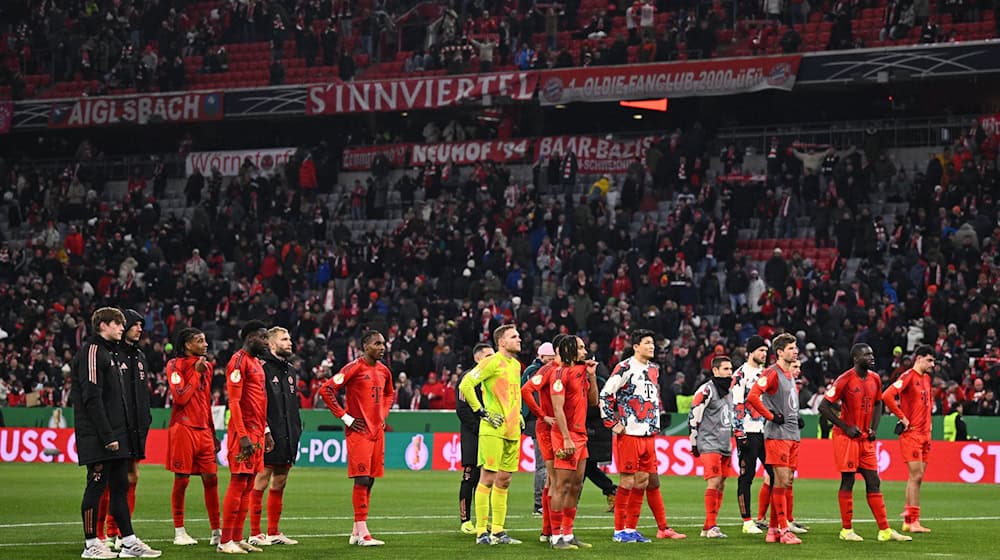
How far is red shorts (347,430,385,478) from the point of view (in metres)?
16.6

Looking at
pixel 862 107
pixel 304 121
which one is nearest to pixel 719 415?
pixel 862 107

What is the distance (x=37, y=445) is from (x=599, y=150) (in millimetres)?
18026

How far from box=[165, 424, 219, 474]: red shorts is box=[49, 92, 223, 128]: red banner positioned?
34707 mm

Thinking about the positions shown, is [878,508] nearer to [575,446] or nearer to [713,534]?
[713,534]

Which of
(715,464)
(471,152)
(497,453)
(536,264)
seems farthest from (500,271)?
(497,453)

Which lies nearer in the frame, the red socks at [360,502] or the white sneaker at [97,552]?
the white sneaker at [97,552]

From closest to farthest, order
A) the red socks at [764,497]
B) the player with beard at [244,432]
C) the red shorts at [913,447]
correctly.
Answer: the player with beard at [244,432] → the red socks at [764,497] → the red shorts at [913,447]

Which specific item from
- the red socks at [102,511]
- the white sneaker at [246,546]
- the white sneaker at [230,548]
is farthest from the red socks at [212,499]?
the red socks at [102,511]

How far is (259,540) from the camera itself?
16297 mm

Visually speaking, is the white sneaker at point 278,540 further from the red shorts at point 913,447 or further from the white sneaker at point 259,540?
the red shorts at point 913,447

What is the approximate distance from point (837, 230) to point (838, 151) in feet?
14.4

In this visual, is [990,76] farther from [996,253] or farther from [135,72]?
[135,72]

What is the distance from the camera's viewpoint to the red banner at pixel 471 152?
47469 millimetres

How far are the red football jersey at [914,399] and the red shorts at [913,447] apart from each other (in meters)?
0.08
